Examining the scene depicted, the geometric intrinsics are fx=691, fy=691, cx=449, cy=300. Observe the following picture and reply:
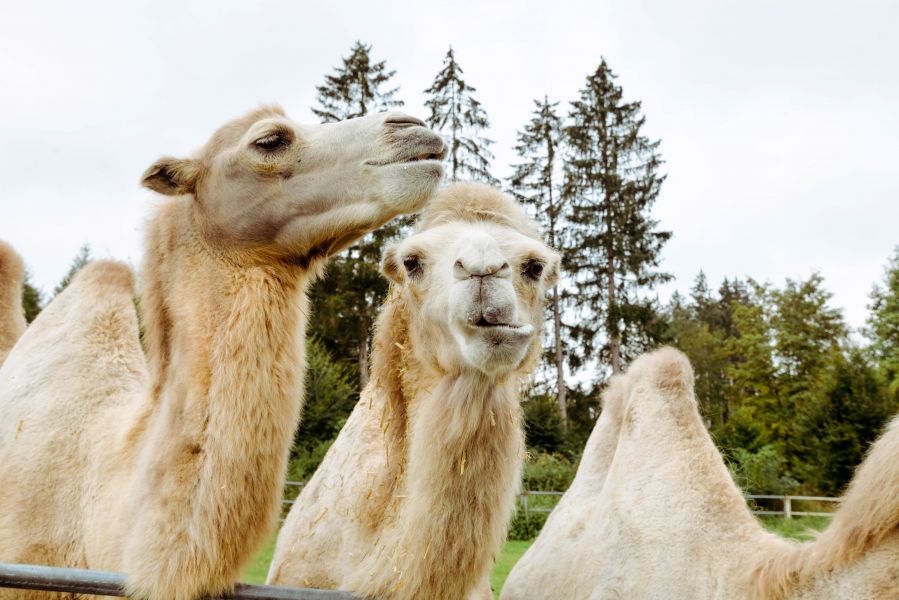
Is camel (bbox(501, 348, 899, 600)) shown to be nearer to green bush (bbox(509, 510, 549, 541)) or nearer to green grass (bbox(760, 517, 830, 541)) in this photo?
green grass (bbox(760, 517, 830, 541))

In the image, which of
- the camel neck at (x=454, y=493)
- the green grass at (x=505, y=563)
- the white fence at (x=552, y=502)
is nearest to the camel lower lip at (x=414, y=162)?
the camel neck at (x=454, y=493)

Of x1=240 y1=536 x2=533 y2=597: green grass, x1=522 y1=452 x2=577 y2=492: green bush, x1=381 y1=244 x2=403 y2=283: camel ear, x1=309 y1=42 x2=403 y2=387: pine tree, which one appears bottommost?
x1=240 y1=536 x2=533 y2=597: green grass

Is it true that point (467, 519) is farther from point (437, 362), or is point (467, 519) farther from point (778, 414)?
point (778, 414)

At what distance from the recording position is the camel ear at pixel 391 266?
3.23 metres

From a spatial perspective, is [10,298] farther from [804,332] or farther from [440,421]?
[804,332]

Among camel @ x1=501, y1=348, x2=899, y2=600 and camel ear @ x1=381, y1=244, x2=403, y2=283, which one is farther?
camel ear @ x1=381, y1=244, x2=403, y2=283

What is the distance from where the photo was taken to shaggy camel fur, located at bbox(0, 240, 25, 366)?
4941mm

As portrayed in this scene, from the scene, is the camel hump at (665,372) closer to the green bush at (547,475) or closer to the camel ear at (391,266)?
the camel ear at (391,266)

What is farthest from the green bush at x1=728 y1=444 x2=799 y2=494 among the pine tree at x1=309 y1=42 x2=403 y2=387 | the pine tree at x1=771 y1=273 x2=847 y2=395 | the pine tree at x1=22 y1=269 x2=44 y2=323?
the pine tree at x1=22 y1=269 x2=44 y2=323

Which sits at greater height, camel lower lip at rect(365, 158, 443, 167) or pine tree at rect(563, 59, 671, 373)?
pine tree at rect(563, 59, 671, 373)

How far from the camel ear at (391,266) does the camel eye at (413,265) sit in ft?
0.59

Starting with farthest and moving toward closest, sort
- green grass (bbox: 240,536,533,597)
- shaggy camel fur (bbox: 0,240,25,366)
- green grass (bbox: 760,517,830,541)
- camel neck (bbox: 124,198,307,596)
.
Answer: green grass (bbox: 760,517,830,541) → green grass (bbox: 240,536,533,597) → shaggy camel fur (bbox: 0,240,25,366) → camel neck (bbox: 124,198,307,596)

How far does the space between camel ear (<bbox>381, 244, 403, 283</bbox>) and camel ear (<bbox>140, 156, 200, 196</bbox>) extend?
35.2 inches

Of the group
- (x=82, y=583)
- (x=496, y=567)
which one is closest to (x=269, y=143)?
A: (x=82, y=583)
